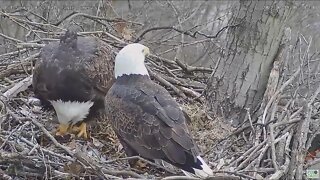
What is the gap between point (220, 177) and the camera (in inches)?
135

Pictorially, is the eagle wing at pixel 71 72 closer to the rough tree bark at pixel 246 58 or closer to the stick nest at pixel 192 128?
the stick nest at pixel 192 128

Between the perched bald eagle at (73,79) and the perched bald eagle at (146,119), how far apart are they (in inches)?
12.3

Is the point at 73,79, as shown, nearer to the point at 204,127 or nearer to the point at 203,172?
the point at 204,127

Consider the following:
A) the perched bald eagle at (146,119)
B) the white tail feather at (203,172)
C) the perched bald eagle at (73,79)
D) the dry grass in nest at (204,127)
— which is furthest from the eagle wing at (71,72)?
the white tail feather at (203,172)

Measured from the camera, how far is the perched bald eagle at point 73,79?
4.30m

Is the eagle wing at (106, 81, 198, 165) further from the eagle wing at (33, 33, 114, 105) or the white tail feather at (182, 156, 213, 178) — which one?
the eagle wing at (33, 33, 114, 105)

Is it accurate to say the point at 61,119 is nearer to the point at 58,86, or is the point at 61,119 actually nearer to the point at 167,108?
the point at 58,86

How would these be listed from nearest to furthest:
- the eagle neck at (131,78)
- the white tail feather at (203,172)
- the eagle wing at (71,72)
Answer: the white tail feather at (203,172)
the eagle neck at (131,78)
the eagle wing at (71,72)

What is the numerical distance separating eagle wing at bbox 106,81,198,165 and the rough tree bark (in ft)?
2.72

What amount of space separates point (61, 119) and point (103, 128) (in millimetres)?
310

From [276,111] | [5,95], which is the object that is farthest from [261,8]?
[5,95]

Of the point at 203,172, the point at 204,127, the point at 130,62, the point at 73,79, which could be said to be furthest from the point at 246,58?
the point at 203,172

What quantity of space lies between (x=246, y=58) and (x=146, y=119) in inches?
43.6

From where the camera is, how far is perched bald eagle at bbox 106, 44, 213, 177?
361 centimetres
